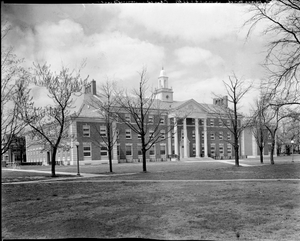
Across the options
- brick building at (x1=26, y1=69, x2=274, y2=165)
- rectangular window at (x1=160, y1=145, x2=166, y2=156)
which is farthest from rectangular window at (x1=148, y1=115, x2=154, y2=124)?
rectangular window at (x1=160, y1=145, x2=166, y2=156)

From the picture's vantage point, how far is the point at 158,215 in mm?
6852

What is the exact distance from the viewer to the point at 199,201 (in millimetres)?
8430

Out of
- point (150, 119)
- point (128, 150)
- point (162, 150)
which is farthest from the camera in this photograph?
point (128, 150)

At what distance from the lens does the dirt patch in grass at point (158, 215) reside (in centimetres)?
560

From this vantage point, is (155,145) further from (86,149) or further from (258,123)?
(258,123)

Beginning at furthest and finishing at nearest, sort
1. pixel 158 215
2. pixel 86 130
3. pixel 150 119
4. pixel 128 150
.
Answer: pixel 128 150, pixel 86 130, pixel 150 119, pixel 158 215

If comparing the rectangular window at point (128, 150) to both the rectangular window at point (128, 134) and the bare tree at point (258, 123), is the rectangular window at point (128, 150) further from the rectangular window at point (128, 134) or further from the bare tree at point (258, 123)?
the bare tree at point (258, 123)

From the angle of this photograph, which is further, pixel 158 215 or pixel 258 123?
pixel 258 123

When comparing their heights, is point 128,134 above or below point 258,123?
below

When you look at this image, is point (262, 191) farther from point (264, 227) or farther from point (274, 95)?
point (264, 227)

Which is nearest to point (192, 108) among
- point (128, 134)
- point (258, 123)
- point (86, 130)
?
point (258, 123)

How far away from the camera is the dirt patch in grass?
5.60m

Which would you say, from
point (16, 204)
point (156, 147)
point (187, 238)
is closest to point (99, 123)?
point (156, 147)

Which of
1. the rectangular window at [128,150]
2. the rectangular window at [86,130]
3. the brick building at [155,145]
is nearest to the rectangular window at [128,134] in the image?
the brick building at [155,145]
